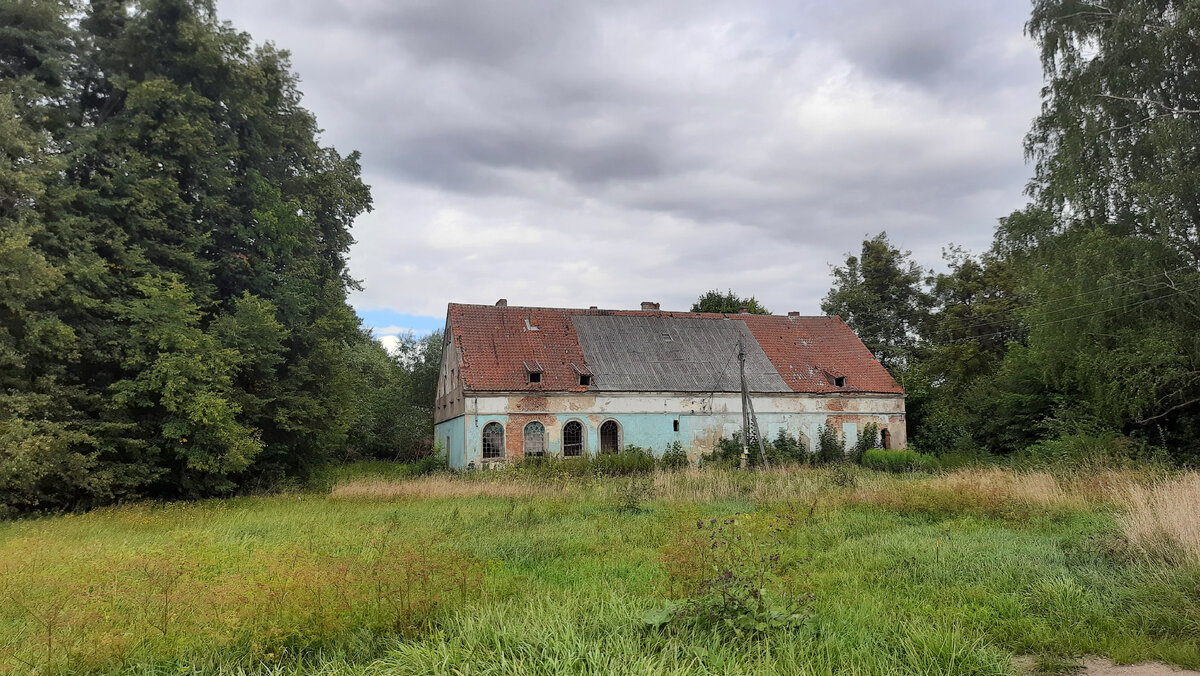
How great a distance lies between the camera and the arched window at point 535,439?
27.0 metres

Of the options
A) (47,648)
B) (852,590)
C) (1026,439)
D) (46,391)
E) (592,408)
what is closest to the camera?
(47,648)

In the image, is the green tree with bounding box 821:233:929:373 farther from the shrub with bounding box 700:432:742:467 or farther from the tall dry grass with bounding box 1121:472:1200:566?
the tall dry grass with bounding box 1121:472:1200:566

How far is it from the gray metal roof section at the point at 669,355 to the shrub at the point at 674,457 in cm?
270

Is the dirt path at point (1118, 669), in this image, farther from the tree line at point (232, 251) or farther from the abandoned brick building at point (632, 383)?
the abandoned brick building at point (632, 383)

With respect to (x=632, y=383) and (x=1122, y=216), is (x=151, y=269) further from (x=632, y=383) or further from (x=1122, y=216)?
(x=1122, y=216)

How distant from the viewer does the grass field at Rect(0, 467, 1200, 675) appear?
508cm

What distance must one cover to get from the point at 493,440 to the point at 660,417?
7.63 metres

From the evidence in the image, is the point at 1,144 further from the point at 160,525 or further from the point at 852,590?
the point at 852,590

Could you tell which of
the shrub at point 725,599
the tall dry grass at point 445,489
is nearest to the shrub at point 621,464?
the tall dry grass at point 445,489

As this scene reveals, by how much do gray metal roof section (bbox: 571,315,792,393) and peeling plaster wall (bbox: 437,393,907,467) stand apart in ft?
2.30

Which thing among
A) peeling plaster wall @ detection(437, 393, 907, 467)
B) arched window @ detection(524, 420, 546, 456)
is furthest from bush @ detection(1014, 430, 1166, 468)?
arched window @ detection(524, 420, 546, 456)

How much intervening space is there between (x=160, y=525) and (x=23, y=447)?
356 centimetres

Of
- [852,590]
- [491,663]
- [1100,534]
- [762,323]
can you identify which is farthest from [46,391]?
[762,323]

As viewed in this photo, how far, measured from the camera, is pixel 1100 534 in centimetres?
894
